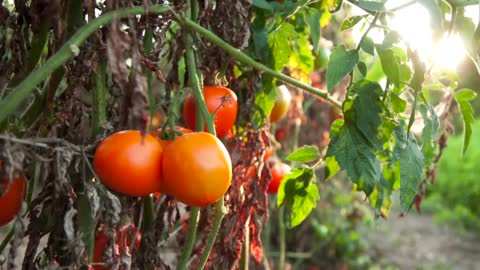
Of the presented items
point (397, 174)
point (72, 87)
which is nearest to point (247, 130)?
point (397, 174)

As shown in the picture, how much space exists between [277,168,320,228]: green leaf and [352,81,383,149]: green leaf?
0.61ft


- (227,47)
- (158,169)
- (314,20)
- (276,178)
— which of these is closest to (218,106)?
(227,47)

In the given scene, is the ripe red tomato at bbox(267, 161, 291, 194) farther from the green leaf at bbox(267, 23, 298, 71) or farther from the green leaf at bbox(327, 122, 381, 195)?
the green leaf at bbox(327, 122, 381, 195)

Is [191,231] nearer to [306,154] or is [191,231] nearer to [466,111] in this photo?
[306,154]

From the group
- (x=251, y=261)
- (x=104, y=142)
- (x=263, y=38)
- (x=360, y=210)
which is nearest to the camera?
(x=104, y=142)

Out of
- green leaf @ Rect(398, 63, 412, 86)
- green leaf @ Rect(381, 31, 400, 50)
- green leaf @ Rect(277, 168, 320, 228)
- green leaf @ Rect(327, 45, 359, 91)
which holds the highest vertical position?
green leaf @ Rect(381, 31, 400, 50)

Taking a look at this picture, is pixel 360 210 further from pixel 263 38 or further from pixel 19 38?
pixel 19 38

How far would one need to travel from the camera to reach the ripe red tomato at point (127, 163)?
0.67 m

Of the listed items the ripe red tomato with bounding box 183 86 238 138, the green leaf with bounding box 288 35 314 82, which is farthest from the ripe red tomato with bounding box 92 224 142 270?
the green leaf with bounding box 288 35 314 82

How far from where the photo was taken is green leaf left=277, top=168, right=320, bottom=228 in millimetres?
1029

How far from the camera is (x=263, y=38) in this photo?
104cm

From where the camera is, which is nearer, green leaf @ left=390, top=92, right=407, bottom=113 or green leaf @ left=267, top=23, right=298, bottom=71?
green leaf @ left=390, top=92, right=407, bottom=113

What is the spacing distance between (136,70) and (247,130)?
0.54 m

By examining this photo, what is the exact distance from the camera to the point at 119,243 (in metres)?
0.74
